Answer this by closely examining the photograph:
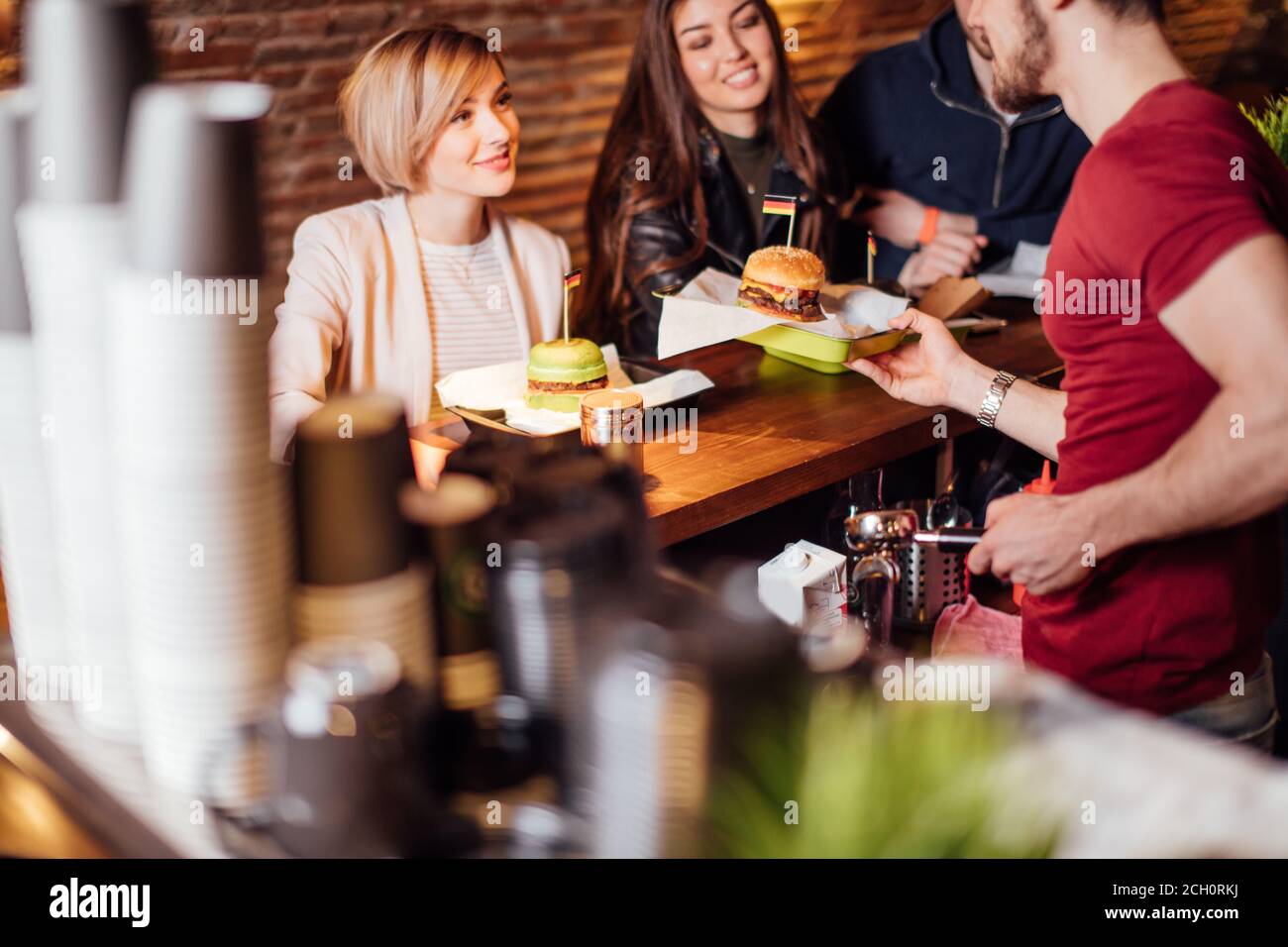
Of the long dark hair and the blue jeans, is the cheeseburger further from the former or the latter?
the blue jeans

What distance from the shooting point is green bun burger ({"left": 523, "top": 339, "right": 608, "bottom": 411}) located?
2.12 metres

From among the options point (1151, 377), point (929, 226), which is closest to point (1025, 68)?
point (1151, 377)

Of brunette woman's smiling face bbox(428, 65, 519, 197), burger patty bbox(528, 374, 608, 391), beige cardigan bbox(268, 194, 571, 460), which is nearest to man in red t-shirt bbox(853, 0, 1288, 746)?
burger patty bbox(528, 374, 608, 391)

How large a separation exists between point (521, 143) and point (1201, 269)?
134 inches

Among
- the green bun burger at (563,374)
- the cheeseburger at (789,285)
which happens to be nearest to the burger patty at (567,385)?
the green bun burger at (563,374)

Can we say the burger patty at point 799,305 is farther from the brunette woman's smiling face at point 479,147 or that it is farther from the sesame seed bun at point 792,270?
the brunette woman's smiling face at point 479,147

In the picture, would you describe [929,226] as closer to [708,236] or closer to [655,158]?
[708,236]

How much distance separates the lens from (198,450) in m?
0.79

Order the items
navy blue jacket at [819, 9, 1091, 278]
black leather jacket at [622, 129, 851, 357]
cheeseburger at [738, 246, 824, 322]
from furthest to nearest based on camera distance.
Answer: navy blue jacket at [819, 9, 1091, 278], black leather jacket at [622, 129, 851, 357], cheeseburger at [738, 246, 824, 322]

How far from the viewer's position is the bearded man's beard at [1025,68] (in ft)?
4.81

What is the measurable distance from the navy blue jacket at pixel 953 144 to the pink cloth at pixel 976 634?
1.56 m

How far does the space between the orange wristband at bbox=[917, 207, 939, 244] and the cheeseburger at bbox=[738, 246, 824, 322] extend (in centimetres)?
106
